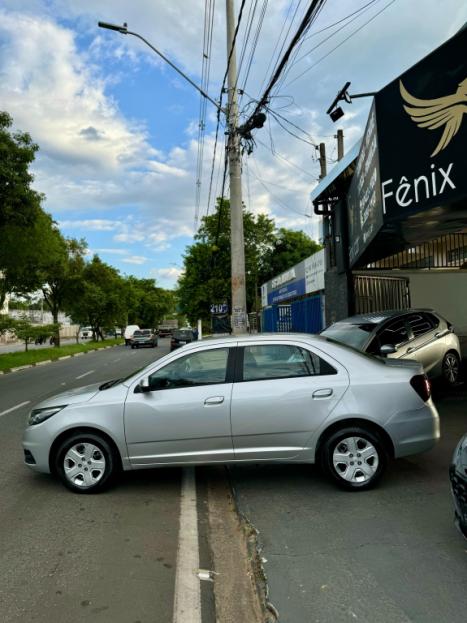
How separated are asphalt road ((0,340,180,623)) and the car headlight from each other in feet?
2.45

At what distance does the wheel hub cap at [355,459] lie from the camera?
4922mm

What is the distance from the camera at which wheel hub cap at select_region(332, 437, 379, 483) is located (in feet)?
16.1

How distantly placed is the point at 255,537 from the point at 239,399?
1.29 meters

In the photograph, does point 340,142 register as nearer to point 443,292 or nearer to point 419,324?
point 443,292

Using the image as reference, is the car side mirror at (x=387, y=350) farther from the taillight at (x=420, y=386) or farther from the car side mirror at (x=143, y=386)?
the car side mirror at (x=143, y=386)

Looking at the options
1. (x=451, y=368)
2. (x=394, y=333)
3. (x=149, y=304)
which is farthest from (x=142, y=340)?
(x=149, y=304)

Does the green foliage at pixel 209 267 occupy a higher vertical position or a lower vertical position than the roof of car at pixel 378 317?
higher

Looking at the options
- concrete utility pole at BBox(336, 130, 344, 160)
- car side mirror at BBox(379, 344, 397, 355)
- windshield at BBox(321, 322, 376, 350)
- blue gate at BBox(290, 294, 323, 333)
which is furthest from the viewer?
concrete utility pole at BBox(336, 130, 344, 160)

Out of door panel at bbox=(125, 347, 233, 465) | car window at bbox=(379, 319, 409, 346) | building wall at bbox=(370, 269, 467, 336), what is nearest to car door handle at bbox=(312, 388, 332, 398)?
door panel at bbox=(125, 347, 233, 465)

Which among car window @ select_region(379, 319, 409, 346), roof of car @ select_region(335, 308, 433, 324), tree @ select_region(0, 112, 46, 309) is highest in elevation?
tree @ select_region(0, 112, 46, 309)

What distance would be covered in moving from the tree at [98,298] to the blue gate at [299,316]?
15.2 metres

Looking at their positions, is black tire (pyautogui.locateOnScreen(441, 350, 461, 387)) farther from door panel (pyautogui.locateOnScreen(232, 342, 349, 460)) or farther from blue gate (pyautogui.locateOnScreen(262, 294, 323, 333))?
blue gate (pyautogui.locateOnScreen(262, 294, 323, 333))

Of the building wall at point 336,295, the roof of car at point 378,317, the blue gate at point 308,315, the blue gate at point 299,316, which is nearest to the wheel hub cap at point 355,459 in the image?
the roof of car at point 378,317

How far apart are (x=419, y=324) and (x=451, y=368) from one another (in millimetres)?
1154
